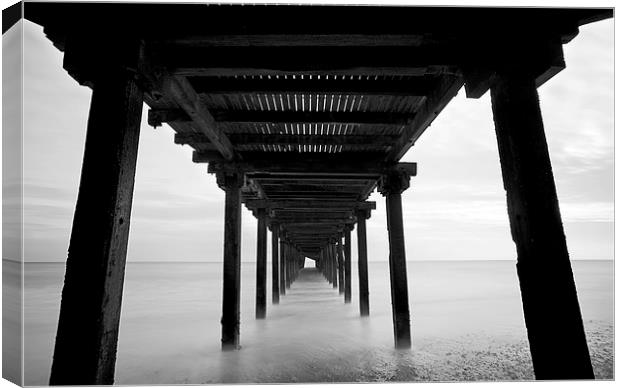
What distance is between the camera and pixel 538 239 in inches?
80.4

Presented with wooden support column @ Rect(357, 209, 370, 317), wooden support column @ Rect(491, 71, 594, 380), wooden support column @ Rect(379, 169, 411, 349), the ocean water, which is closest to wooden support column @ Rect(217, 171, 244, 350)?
the ocean water

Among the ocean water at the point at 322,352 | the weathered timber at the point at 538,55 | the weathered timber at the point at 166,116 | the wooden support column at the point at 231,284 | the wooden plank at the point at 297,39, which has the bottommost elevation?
the ocean water at the point at 322,352

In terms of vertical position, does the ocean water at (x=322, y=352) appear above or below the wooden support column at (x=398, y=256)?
below

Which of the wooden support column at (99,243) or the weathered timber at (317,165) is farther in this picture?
the weathered timber at (317,165)

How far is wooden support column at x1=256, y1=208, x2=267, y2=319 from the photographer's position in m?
9.34

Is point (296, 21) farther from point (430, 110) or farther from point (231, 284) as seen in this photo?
point (231, 284)

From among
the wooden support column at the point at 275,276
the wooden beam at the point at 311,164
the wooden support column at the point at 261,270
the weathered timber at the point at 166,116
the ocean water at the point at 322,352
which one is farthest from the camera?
the wooden support column at the point at 275,276

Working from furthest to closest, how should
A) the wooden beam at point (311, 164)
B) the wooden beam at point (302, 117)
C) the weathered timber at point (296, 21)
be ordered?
the wooden beam at point (311, 164) < the wooden beam at point (302, 117) < the weathered timber at point (296, 21)

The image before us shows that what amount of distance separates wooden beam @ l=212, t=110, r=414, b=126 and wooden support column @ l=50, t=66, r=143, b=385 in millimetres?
2272

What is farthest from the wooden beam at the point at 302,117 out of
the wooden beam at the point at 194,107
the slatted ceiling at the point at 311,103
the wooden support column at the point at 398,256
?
the wooden support column at the point at 398,256

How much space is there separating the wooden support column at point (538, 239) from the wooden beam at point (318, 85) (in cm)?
158

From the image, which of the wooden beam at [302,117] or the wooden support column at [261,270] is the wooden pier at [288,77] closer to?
the wooden beam at [302,117]

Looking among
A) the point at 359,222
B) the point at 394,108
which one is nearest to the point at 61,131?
the point at 394,108

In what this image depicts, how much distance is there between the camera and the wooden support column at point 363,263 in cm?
978
